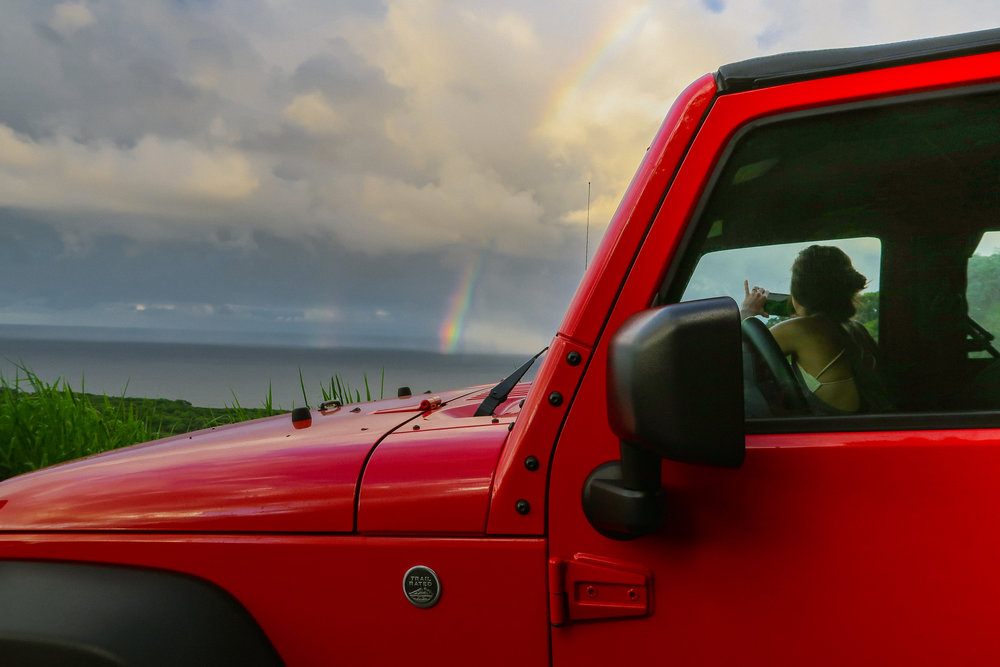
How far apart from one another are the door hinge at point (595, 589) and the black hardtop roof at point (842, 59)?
35.3 inches

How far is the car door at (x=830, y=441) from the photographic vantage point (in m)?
1.15

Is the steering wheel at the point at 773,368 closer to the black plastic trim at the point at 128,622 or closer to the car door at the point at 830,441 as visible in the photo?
the car door at the point at 830,441

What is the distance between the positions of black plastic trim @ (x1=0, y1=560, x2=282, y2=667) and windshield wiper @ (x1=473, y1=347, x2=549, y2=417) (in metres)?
0.74

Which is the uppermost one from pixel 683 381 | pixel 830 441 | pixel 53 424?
pixel 683 381

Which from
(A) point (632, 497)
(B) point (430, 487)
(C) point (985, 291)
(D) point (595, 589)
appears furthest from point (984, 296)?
(B) point (430, 487)

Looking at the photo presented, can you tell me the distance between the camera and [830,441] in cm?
120

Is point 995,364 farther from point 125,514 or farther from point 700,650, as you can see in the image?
point 125,514

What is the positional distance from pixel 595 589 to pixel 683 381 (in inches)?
18.1

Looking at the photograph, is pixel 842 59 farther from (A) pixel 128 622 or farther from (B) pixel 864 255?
(A) pixel 128 622

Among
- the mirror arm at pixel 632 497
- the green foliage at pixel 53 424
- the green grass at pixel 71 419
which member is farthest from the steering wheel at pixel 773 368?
the green foliage at pixel 53 424

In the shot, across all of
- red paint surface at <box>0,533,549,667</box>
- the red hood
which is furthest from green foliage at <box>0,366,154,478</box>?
red paint surface at <box>0,533,549,667</box>

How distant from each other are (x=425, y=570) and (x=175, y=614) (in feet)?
1.73

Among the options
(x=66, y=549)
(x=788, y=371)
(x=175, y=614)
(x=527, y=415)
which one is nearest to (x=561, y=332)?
(x=527, y=415)

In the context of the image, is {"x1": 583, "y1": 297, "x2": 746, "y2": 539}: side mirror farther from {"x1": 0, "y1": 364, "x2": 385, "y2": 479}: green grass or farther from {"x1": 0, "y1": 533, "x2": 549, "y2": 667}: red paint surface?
{"x1": 0, "y1": 364, "x2": 385, "y2": 479}: green grass
